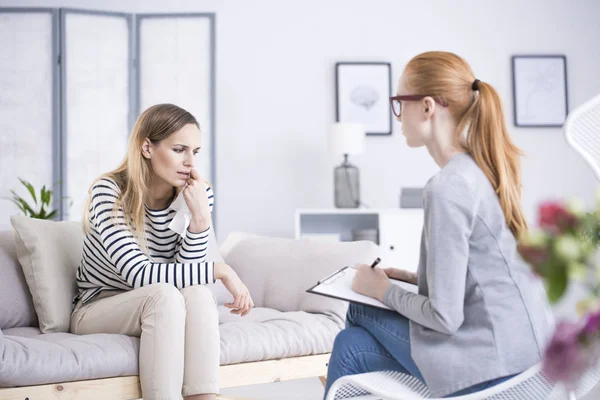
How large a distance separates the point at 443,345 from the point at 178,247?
1132 mm

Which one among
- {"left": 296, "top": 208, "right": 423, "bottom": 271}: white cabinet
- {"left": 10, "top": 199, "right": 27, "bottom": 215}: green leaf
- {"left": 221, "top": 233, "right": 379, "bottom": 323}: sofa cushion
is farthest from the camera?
{"left": 296, "top": 208, "right": 423, "bottom": 271}: white cabinet

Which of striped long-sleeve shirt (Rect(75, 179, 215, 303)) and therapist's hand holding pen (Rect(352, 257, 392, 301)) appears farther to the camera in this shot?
striped long-sleeve shirt (Rect(75, 179, 215, 303))

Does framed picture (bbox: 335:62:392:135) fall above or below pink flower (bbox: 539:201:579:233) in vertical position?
above

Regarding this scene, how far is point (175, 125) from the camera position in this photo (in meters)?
2.12

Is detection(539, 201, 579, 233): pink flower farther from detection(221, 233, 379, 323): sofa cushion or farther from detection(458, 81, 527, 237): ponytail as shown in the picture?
detection(221, 233, 379, 323): sofa cushion

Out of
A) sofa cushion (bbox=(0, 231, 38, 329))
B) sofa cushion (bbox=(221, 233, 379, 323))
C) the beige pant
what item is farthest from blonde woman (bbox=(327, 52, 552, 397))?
sofa cushion (bbox=(0, 231, 38, 329))

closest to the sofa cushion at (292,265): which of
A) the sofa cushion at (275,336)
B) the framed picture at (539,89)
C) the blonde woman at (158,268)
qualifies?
the sofa cushion at (275,336)

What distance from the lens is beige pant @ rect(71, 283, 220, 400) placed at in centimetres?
183

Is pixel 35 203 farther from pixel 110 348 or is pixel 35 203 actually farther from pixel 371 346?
pixel 371 346

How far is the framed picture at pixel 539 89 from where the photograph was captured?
15.9 feet

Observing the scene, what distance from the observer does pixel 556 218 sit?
461mm

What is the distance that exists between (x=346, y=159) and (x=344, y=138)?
0.15 m

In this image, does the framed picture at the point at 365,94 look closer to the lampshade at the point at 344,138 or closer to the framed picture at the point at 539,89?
the lampshade at the point at 344,138

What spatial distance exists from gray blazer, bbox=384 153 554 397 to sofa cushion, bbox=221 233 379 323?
46.1 inches
